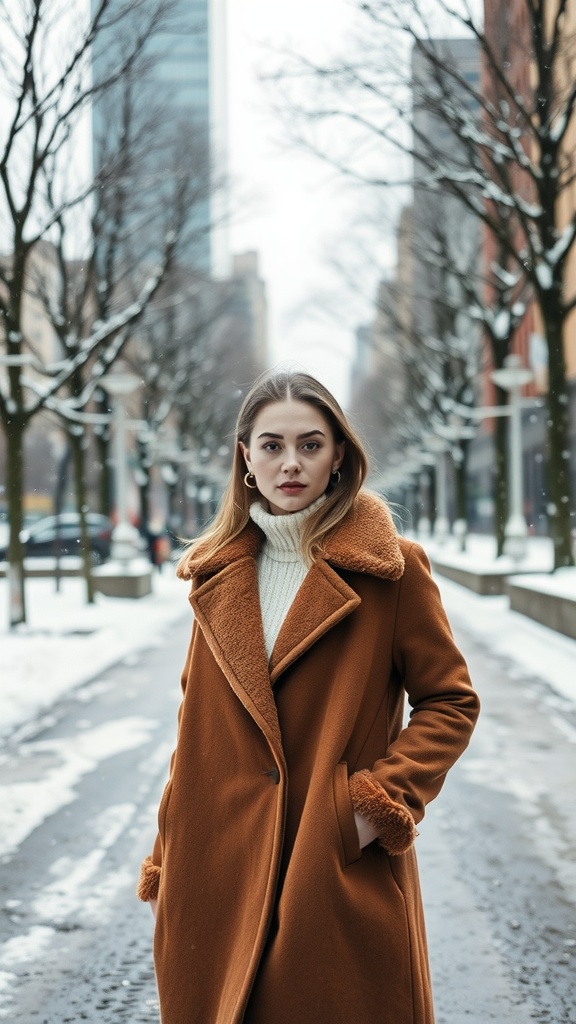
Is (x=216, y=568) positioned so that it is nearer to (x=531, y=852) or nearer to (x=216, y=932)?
(x=216, y=932)

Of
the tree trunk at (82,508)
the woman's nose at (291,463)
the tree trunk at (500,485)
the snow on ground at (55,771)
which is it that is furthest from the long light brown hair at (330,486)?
the tree trunk at (500,485)

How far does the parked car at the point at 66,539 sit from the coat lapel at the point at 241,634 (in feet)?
94.9

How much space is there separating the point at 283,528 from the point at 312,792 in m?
0.55

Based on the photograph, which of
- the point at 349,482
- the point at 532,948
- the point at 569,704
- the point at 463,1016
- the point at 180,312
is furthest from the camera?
the point at 180,312

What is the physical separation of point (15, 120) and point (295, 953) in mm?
14573

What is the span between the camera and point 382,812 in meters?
2.20

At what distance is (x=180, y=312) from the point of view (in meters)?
38.2

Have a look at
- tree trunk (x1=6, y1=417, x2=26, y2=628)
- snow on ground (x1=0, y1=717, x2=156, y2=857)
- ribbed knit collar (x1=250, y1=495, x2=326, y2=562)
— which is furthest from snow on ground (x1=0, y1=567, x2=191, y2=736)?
ribbed knit collar (x1=250, y1=495, x2=326, y2=562)

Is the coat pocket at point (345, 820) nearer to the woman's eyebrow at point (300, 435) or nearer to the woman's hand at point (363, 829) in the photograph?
the woman's hand at point (363, 829)

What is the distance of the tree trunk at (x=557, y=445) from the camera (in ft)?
58.0

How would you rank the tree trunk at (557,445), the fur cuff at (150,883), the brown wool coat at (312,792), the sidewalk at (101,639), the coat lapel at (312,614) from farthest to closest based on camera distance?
the tree trunk at (557,445) < the sidewalk at (101,639) < the fur cuff at (150,883) < the coat lapel at (312,614) < the brown wool coat at (312,792)

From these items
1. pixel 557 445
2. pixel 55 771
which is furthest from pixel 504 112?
pixel 55 771

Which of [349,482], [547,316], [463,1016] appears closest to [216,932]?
[349,482]

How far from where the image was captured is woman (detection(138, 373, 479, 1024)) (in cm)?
218
